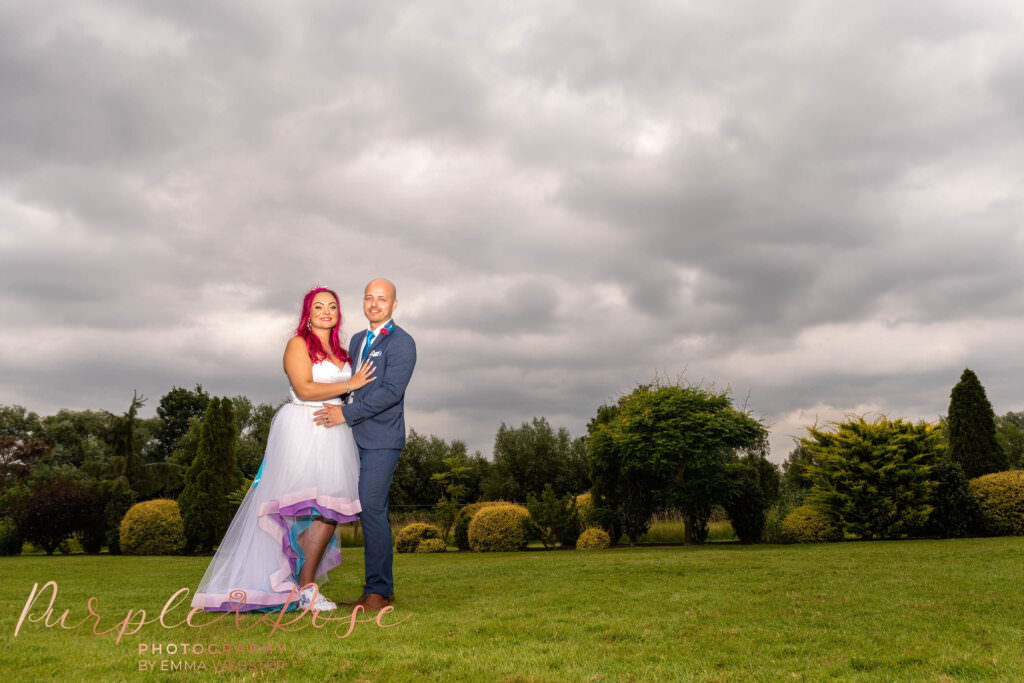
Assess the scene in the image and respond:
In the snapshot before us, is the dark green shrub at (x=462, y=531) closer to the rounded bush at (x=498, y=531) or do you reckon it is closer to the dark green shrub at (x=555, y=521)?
the rounded bush at (x=498, y=531)

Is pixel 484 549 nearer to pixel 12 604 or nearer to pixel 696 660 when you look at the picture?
pixel 12 604

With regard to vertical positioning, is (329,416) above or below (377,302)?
below

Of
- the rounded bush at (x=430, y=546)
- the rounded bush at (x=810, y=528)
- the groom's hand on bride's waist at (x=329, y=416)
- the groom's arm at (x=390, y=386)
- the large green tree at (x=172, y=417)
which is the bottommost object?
the rounded bush at (x=430, y=546)

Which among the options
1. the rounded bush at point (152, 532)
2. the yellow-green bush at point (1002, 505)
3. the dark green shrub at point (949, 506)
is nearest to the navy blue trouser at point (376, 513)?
the rounded bush at point (152, 532)

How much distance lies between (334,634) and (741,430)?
1235 centimetres

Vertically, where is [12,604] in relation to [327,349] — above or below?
below

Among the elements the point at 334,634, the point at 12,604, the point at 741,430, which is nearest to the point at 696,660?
the point at 334,634

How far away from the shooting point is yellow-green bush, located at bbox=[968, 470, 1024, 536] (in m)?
14.2

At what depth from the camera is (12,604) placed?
227 inches

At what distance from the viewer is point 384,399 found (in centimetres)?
492

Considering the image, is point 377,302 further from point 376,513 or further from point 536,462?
point 536,462

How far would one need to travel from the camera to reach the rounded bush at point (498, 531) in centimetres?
1505

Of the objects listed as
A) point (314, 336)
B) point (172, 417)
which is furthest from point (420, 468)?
point (314, 336)

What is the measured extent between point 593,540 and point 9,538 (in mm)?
14919
